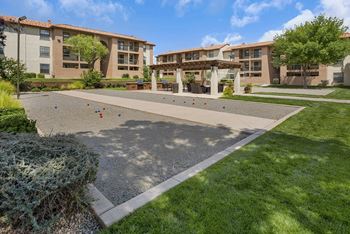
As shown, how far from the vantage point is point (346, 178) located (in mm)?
4012

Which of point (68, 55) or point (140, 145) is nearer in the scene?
point (140, 145)

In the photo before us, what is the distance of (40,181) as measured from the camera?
2268mm

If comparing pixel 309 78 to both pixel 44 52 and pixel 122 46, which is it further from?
pixel 44 52

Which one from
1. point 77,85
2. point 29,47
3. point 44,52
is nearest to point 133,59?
point 44,52

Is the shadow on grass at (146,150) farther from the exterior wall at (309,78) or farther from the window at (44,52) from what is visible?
the exterior wall at (309,78)

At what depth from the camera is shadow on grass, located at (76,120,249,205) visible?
398 cm

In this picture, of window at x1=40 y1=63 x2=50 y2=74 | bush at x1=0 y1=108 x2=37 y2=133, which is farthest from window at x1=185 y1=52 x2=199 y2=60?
bush at x1=0 y1=108 x2=37 y2=133

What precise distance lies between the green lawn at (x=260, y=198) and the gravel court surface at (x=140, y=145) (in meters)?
0.67

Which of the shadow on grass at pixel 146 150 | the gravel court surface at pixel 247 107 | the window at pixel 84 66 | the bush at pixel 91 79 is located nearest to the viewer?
the shadow on grass at pixel 146 150

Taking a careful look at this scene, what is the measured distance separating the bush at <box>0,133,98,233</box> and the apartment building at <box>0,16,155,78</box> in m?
43.4

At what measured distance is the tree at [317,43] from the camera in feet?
105

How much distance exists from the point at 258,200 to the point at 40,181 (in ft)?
8.88

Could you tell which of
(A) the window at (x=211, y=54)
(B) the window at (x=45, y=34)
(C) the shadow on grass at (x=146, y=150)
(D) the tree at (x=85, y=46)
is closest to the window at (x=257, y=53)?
(A) the window at (x=211, y=54)

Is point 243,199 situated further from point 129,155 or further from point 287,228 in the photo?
point 129,155
